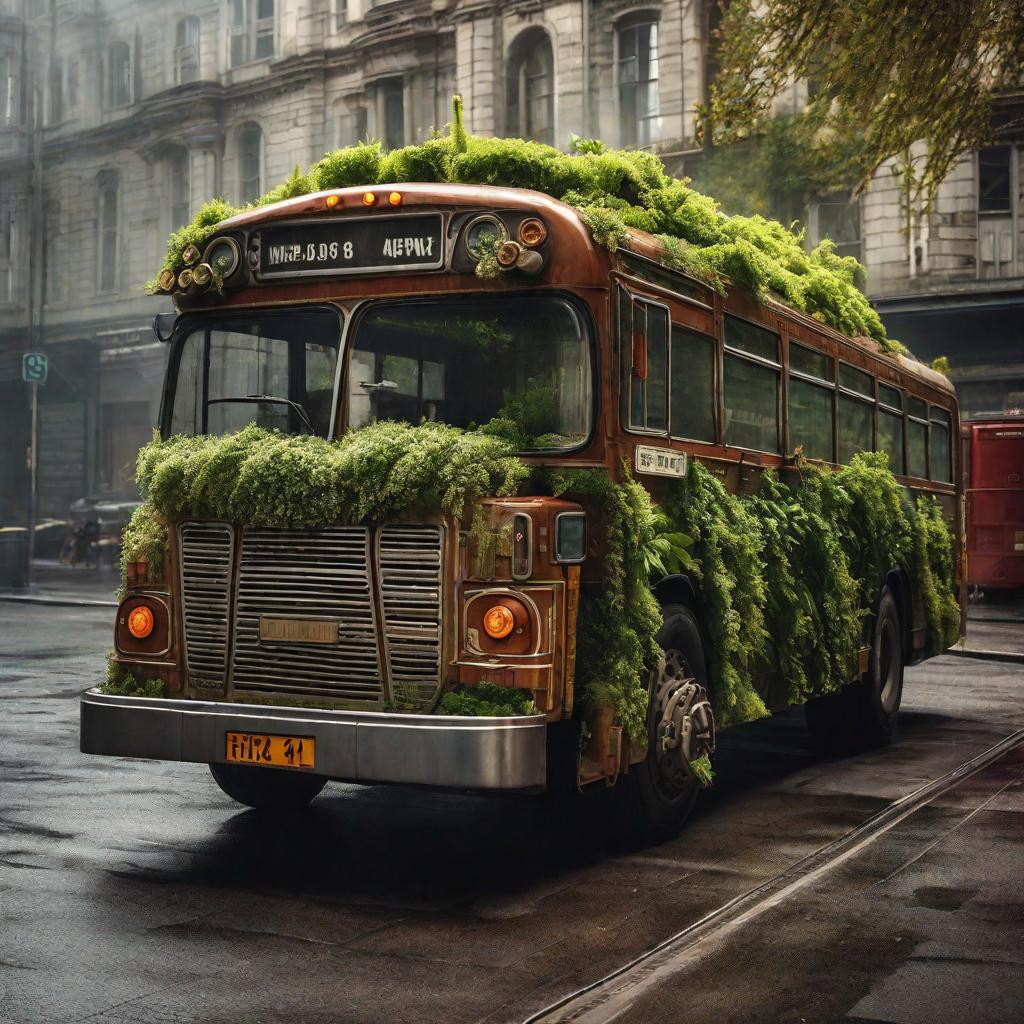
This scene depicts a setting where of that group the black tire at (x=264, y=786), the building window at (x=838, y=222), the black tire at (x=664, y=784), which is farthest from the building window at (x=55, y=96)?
the black tire at (x=664, y=784)

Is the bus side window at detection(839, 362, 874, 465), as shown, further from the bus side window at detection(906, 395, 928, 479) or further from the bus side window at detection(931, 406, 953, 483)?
the bus side window at detection(931, 406, 953, 483)

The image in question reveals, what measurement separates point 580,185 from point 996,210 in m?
23.6

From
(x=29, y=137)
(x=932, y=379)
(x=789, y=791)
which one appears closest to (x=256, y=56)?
(x=29, y=137)

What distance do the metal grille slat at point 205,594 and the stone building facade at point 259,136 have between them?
21.0 m

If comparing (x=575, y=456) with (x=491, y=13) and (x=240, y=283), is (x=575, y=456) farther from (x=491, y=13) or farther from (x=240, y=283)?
(x=491, y=13)

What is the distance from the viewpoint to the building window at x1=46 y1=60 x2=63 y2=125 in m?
44.1

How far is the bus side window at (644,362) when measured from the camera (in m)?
7.00

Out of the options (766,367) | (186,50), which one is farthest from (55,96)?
(766,367)

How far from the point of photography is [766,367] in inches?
357

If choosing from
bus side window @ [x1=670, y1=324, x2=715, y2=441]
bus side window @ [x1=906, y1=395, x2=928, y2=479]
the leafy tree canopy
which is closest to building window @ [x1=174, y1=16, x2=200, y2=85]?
the leafy tree canopy

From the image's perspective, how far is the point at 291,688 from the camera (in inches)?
269

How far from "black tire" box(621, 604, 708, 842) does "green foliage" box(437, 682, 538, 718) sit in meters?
0.98

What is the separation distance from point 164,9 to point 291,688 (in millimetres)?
38247

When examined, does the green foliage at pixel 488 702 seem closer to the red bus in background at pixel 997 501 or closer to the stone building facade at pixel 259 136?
the red bus in background at pixel 997 501
